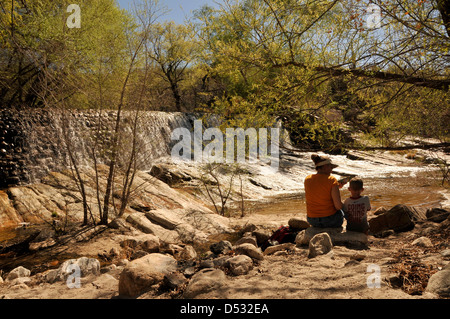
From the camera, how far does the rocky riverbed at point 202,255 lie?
2730 millimetres

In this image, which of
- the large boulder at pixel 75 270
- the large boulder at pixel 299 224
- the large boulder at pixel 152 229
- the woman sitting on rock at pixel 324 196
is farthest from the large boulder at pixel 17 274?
the large boulder at pixel 299 224

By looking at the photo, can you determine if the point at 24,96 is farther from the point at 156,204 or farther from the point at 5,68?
the point at 156,204

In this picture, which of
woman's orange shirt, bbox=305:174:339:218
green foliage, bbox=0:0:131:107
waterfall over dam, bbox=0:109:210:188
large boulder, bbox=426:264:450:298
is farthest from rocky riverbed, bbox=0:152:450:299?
green foliage, bbox=0:0:131:107

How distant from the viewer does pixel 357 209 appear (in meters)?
4.76

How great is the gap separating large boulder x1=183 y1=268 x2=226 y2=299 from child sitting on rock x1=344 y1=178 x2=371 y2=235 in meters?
2.64

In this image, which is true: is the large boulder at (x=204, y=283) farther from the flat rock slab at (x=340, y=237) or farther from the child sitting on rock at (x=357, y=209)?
the child sitting on rock at (x=357, y=209)

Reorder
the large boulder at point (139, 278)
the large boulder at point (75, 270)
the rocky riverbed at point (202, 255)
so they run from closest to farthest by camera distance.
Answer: the rocky riverbed at point (202, 255)
the large boulder at point (139, 278)
the large boulder at point (75, 270)

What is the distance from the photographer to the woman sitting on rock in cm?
473

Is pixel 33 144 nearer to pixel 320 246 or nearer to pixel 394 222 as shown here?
pixel 320 246

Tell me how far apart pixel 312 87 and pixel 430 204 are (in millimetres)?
7873

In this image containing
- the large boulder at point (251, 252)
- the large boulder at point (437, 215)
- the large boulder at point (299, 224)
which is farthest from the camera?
the large boulder at point (299, 224)

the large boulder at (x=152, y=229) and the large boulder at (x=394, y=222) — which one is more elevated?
the large boulder at (x=394, y=222)

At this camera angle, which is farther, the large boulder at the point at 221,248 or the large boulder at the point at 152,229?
the large boulder at the point at 152,229

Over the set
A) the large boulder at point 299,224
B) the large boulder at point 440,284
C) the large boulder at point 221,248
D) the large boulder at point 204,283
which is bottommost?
the large boulder at point 221,248
